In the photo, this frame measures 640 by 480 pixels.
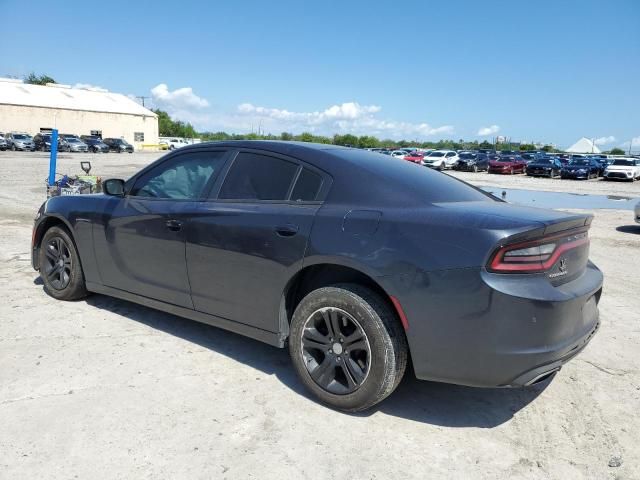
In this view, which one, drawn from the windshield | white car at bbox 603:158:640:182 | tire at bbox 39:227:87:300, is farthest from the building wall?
tire at bbox 39:227:87:300

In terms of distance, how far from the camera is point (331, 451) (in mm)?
2736

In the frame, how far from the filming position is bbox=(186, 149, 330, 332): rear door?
130 inches

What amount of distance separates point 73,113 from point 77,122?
115 centimetres

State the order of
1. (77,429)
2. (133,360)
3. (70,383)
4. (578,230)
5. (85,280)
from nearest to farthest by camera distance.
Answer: (77,429), (578,230), (70,383), (133,360), (85,280)

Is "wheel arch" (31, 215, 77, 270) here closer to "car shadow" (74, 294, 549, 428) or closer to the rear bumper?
"car shadow" (74, 294, 549, 428)

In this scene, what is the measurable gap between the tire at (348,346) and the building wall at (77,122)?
213 ft

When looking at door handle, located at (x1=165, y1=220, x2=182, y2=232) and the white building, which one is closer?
door handle, located at (x1=165, y1=220, x2=182, y2=232)

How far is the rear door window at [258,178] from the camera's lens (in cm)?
350

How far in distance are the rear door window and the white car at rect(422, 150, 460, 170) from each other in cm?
4091

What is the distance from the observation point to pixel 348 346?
3.07 metres

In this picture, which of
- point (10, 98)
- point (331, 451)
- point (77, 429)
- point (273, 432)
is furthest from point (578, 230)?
point (10, 98)

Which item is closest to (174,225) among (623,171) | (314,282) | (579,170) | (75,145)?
(314,282)

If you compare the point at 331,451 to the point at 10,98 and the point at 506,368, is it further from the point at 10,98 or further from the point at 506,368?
the point at 10,98

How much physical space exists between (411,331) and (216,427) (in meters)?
1.21
